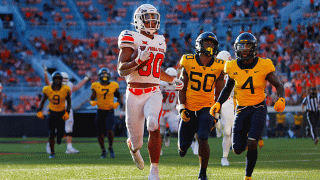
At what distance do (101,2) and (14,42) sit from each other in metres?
6.71

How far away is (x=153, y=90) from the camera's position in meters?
6.10

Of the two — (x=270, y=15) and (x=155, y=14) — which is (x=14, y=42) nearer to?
(x=270, y=15)

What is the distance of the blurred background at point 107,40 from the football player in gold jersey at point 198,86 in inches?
525

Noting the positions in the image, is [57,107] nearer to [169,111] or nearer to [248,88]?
[169,111]

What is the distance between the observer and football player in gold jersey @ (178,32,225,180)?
22.0 ft

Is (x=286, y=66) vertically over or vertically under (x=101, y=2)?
under

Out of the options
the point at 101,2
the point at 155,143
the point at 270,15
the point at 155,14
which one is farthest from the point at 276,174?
the point at 101,2

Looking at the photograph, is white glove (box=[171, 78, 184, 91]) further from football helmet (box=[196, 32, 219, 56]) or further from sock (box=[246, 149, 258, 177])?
sock (box=[246, 149, 258, 177])

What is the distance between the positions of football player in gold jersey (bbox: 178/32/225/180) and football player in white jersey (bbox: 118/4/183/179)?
53 cm

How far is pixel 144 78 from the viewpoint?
6.08 metres

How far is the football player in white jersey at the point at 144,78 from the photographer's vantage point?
590 cm

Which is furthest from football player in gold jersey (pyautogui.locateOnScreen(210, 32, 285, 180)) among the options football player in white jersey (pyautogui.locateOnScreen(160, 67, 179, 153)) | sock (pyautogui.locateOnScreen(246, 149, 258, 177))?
football player in white jersey (pyautogui.locateOnScreen(160, 67, 179, 153))

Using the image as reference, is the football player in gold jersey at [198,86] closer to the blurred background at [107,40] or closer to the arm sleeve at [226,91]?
the arm sleeve at [226,91]

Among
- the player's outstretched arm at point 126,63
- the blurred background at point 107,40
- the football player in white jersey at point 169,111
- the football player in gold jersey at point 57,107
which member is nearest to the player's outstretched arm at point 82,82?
the football player in gold jersey at point 57,107
